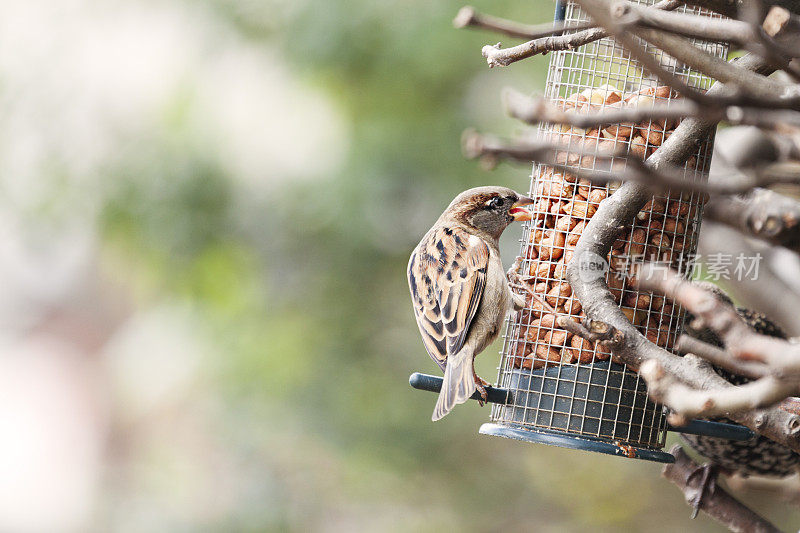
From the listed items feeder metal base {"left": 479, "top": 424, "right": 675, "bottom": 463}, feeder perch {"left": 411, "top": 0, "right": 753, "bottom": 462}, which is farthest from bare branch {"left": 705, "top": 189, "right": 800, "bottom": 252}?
feeder perch {"left": 411, "top": 0, "right": 753, "bottom": 462}

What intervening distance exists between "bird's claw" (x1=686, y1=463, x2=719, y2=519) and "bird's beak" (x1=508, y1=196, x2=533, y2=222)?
126cm

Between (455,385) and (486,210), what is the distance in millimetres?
927

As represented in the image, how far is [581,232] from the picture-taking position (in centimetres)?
333

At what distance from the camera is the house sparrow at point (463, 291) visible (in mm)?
3443

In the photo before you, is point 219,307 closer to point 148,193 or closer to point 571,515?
point 148,193

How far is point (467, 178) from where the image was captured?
604 cm

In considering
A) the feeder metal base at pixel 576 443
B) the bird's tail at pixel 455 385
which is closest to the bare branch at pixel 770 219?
the feeder metal base at pixel 576 443

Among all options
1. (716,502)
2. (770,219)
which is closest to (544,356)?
(716,502)

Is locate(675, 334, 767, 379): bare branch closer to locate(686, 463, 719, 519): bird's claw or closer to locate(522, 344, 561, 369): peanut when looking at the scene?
locate(522, 344, 561, 369): peanut

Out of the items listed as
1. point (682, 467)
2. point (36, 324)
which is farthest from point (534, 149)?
point (36, 324)

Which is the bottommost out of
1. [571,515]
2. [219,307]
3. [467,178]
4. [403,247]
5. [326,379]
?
[571,515]

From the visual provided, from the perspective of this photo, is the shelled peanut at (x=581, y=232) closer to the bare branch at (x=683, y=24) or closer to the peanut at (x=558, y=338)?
the peanut at (x=558, y=338)

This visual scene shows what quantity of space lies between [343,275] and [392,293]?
0.41 meters

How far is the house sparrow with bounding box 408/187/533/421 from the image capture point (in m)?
3.44
